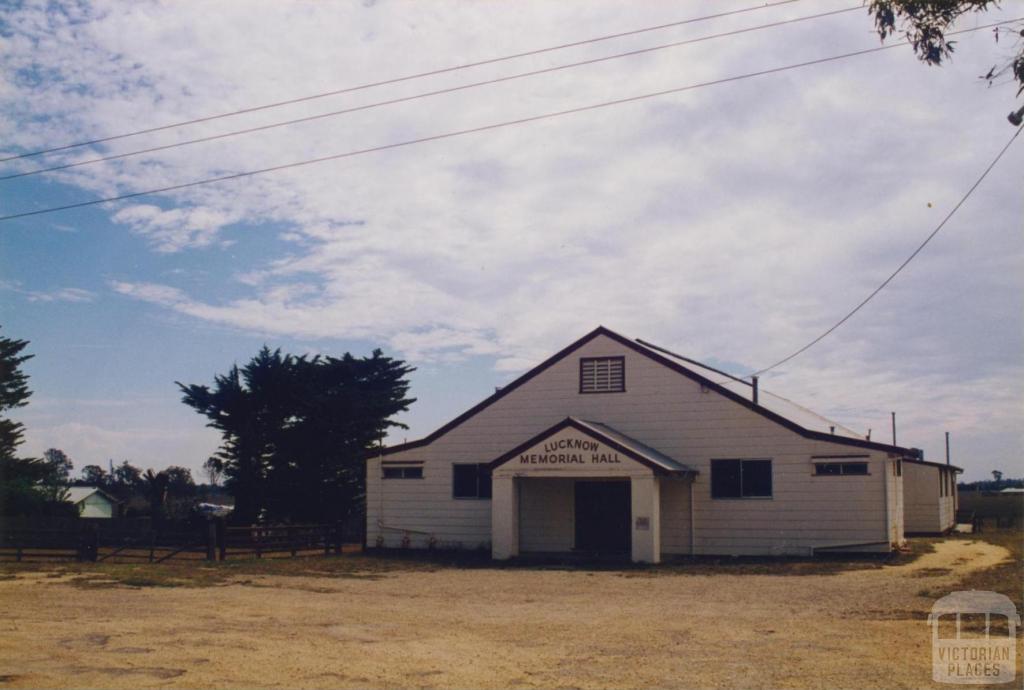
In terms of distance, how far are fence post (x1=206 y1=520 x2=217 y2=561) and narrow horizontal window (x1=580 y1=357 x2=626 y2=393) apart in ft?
38.9

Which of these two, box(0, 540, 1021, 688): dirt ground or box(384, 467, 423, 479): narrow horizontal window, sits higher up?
box(384, 467, 423, 479): narrow horizontal window

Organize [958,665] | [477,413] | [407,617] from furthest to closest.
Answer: [477,413]
[407,617]
[958,665]

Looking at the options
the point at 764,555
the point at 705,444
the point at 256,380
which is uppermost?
the point at 256,380

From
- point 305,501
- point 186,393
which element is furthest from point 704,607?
point 186,393

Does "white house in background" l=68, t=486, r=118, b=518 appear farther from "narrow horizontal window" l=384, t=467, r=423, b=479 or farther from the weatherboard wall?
the weatherboard wall

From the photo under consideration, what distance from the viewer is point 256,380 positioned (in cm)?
4169

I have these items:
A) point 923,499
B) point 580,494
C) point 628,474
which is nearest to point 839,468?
point 628,474

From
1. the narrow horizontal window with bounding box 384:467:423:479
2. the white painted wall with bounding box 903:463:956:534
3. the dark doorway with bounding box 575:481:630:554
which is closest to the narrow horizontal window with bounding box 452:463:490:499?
the narrow horizontal window with bounding box 384:467:423:479

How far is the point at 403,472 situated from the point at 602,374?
24.7ft

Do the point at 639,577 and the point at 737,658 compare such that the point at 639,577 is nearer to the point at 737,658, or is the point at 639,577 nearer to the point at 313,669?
the point at 737,658

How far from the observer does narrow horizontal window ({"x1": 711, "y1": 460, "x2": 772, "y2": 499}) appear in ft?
86.9

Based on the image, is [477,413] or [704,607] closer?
[704,607]

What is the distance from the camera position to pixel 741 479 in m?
26.8

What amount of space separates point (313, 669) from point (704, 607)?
7680 mm
